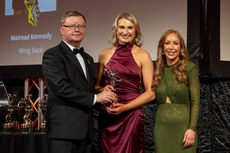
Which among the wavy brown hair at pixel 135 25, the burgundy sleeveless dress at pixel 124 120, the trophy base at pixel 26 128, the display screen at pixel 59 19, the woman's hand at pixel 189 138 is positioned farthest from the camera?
the trophy base at pixel 26 128

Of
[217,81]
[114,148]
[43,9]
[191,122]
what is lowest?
[114,148]

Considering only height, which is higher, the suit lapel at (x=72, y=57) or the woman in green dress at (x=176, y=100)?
the suit lapel at (x=72, y=57)

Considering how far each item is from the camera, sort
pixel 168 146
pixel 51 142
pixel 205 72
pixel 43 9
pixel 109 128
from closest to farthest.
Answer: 1. pixel 51 142
2. pixel 168 146
3. pixel 109 128
4. pixel 205 72
5. pixel 43 9

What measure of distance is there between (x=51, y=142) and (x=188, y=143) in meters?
1.02

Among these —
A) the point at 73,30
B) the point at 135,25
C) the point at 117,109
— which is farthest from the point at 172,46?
the point at 73,30

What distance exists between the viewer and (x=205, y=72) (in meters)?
3.28

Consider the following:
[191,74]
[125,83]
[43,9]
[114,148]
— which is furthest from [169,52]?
[43,9]

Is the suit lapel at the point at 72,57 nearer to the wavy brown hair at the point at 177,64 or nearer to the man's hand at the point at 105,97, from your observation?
the man's hand at the point at 105,97

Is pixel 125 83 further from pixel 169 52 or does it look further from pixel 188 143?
pixel 188 143

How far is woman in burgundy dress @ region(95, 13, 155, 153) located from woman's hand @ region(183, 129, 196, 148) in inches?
16.0

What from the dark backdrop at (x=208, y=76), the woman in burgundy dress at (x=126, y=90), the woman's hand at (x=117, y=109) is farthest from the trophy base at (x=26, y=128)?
the woman's hand at (x=117, y=109)

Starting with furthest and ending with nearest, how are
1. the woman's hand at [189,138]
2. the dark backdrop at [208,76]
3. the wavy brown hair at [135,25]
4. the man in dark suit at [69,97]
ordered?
the dark backdrop at [208,76]
the wavy brown hair at [135,25]
the woman's hand at [189,138]
the man in dark suit at [69,97]

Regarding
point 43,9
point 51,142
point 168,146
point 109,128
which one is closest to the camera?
point 51,142

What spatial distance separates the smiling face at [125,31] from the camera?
268 centimetres
